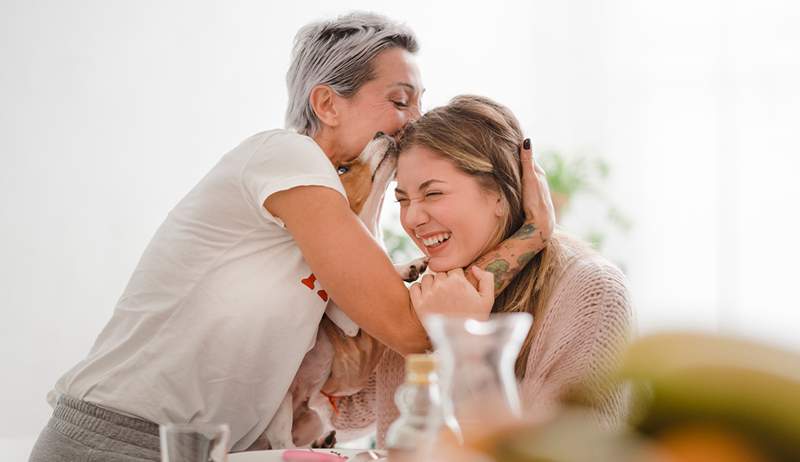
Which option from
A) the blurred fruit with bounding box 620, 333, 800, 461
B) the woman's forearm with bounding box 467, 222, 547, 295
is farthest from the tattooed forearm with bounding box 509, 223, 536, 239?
the blurred fruit with bounding box 620, 333, 800, 461

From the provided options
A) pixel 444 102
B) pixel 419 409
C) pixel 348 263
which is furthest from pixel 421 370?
pixel 444 102

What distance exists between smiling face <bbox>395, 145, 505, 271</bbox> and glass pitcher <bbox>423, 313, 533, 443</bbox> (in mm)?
1172

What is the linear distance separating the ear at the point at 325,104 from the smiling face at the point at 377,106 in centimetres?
1

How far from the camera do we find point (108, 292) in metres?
3.96

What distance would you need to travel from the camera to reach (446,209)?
168cm

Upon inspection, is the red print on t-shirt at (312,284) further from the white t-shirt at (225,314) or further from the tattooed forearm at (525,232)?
the tattooed forearm at (525,232)

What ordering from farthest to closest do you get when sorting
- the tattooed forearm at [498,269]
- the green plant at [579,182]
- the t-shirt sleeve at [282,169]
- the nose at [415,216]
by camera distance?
the green plant at [579,182]
the nose at [415,216]
the tattooed forearm at [498,269]
the t-shirt sleeve at [282,169]

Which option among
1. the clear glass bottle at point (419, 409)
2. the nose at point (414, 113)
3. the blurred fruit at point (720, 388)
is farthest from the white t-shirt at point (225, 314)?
the blurred fruit at point (720, 388)

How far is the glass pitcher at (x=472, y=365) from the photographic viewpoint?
1.62 feet

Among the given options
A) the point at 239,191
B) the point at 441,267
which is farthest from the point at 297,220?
the point at 441,267

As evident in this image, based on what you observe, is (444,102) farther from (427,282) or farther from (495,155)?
(427,282)

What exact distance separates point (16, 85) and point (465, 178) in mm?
2783

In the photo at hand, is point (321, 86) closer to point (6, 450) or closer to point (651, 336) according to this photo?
point (651, 336)

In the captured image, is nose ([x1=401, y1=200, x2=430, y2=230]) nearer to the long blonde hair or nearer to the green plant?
Result: the long blonde hair
